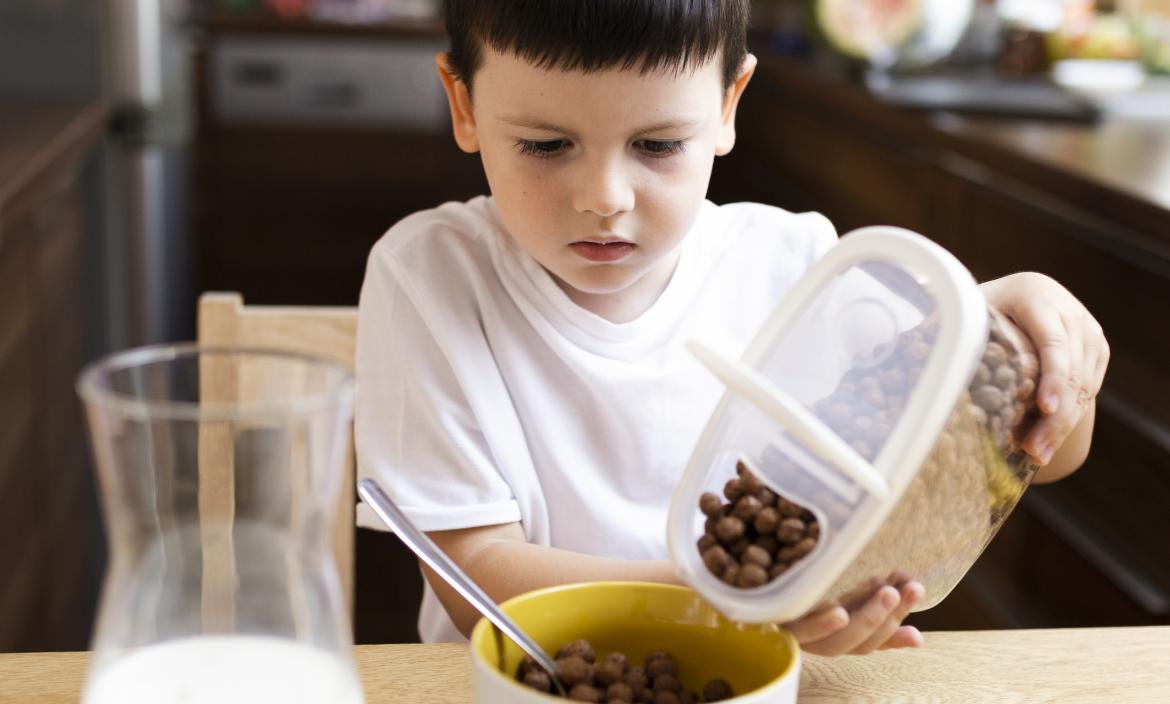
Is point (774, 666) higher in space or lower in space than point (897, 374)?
lower

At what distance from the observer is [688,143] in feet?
2.69

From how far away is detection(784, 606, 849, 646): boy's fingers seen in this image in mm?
573

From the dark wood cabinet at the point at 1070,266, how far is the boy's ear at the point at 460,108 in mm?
878

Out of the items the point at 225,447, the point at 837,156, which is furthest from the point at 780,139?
the point at 225,447

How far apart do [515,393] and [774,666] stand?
377 millimetres

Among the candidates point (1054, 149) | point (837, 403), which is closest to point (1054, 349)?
point (837, 403)

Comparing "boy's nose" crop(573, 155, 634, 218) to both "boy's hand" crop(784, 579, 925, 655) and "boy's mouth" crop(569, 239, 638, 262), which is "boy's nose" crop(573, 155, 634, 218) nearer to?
"boy's mouth" crop(569, 239, 638, 262)

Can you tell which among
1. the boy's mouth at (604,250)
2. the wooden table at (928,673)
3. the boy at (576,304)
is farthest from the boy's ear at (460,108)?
the wooden table at (928,673)

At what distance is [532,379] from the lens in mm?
934

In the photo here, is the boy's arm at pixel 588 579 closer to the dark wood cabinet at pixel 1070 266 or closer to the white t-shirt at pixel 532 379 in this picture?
the white t-shirt at pixel 532 379

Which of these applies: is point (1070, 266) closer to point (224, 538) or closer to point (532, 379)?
point (532, 379)

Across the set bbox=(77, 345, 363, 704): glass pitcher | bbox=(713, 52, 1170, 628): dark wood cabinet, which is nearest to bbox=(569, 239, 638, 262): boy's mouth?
bbox=(77, 345, 363, 704): glass pitcher

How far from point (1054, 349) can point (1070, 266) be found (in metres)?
1.14

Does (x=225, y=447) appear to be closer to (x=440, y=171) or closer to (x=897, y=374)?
(x=897, y=374)
